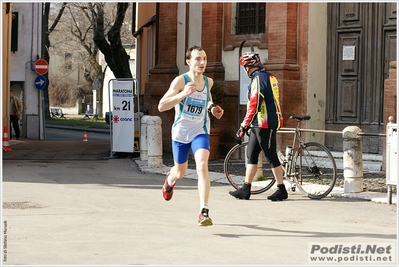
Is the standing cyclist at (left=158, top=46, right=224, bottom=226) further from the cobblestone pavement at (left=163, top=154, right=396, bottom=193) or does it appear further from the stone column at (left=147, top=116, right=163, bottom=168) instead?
the stone column at (left=147, top=116, right=163, bottom=168)

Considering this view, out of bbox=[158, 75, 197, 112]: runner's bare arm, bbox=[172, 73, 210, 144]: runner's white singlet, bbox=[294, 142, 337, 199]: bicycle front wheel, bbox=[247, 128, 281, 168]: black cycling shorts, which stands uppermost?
bbox=[158, 75, 197, 112]: runner's bare arm

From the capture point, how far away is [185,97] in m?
8.71

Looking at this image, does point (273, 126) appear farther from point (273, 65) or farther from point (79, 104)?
point (79, 104)

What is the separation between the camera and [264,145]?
11.1m

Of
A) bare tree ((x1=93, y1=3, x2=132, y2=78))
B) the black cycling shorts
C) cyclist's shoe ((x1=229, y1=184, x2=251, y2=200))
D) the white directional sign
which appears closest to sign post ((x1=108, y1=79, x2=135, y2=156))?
the white directional sign

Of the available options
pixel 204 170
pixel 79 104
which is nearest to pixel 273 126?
pixel 204 170

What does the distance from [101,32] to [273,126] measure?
30.4 meters

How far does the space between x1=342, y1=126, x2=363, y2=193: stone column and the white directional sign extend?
8.42 metres

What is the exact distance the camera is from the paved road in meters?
6.96

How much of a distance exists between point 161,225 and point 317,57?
9.53 metres

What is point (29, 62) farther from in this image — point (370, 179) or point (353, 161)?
point (353, 161)

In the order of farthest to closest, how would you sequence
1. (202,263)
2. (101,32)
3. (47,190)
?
1. (101,32)
2. (47,190)
3. (202,263)

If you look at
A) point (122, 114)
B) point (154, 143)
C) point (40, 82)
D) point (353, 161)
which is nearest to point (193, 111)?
point (353, 161)

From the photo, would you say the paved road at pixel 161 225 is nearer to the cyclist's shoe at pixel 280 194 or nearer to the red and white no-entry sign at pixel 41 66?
the cyclist's shoe at pixel 280 194
